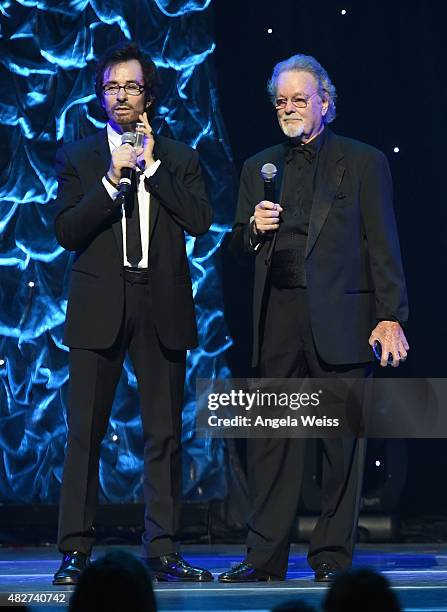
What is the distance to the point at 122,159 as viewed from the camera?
11.9 ft

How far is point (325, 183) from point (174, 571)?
1256mm

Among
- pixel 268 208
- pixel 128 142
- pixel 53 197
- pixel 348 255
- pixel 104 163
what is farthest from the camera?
pixel 53 197

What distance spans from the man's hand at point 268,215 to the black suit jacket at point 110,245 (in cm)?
30

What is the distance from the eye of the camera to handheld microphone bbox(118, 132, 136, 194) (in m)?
3.59

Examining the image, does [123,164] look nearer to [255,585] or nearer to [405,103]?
[255,585]

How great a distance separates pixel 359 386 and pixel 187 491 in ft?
5.91

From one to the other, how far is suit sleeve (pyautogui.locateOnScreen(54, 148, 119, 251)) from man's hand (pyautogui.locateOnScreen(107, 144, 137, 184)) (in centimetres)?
8

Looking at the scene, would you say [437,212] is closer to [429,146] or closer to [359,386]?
[429,146]

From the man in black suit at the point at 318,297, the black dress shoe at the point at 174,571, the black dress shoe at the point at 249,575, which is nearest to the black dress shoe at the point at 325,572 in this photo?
the man in black suit at the point at 318,297

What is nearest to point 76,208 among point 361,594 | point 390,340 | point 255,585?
point 390,340

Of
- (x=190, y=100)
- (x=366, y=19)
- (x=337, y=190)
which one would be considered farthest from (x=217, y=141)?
(x=337, y=190)

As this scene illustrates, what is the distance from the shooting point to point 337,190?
3.79 m

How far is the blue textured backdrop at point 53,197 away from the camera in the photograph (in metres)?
5.38

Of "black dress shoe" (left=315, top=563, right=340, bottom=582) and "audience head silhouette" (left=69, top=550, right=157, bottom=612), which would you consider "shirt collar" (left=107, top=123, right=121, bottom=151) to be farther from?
"audience head silhouette" (left=69, top=550, right=157, bottom=612)
